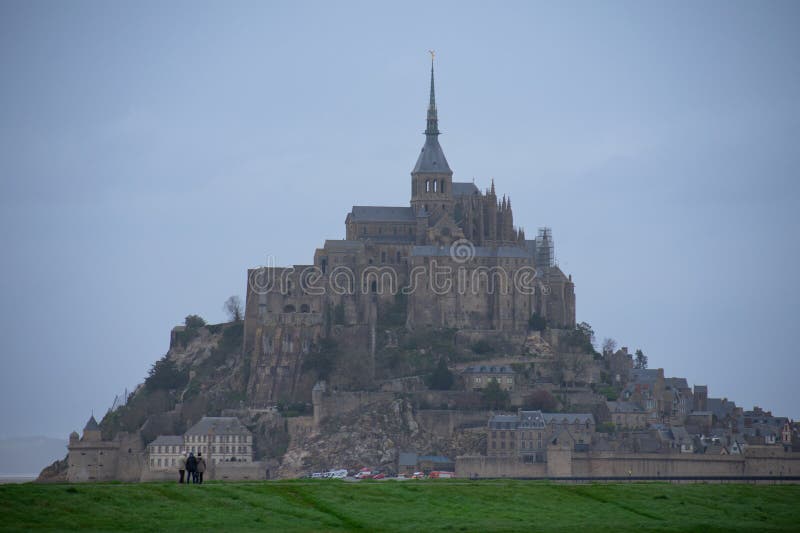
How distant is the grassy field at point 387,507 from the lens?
144 ft

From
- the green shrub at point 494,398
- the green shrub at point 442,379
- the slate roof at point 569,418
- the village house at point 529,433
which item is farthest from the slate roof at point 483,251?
the village house at point 529,433

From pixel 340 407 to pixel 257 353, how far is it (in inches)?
416

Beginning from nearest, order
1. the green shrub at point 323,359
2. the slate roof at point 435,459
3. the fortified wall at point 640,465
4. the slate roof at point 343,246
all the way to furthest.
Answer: the fortified wall at point 640,465
the slate roof at point 435,459
the green shrub at point 323,359
the slate roof at point 343,246

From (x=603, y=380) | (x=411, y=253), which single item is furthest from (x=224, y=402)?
(x=603, y=380)

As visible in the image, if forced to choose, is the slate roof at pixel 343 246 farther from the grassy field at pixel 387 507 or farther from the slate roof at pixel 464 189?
the grassy field at pixel 387 507

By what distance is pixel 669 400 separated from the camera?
117m

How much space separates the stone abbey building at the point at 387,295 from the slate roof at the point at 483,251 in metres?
0.07

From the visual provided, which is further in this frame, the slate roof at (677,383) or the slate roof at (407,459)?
the slate roof at (677,383)

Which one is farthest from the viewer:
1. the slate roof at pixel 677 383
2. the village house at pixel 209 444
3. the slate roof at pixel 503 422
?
the slate roof at pixel 677 383

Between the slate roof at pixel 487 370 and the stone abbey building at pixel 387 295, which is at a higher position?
the stone abbey building at pixel 387 295

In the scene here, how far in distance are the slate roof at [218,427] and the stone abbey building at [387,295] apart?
20.1ft

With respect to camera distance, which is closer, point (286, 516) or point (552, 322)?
point (286, 516)

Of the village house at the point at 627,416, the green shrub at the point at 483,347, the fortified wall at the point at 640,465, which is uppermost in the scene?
the green shrub at the point at 483,347

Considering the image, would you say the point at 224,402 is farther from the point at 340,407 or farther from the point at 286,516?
the point at 286,516
